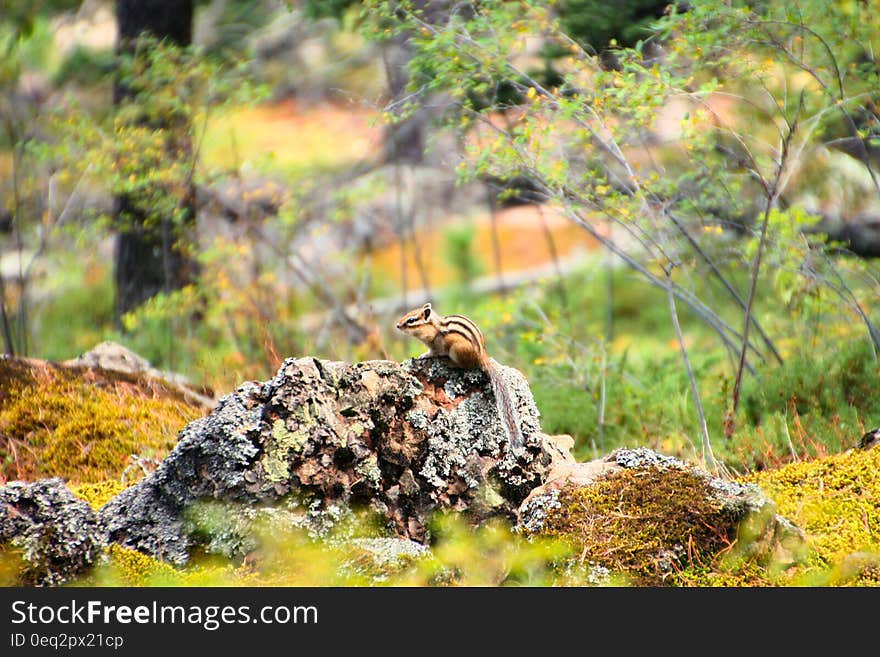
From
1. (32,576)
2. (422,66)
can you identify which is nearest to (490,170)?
(422,66)

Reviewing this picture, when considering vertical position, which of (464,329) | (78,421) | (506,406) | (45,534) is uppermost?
(464,329)

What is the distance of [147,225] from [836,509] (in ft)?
19.7

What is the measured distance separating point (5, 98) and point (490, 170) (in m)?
5.06

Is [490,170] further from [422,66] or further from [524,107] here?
[422,66]

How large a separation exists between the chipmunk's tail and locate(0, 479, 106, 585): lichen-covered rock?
61.9 inches

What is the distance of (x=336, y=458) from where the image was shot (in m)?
3.50

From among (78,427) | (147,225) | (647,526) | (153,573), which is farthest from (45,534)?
(147,225)

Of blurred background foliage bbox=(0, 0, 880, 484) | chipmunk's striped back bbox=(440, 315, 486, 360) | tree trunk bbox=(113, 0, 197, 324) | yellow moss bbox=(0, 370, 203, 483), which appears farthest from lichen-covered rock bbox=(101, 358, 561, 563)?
tree trunk bbox=(113, 0, 197, 324)

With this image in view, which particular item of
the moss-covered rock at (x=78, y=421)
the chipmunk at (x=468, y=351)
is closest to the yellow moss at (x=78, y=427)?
the moss-covered rock at (x=78, y=421)

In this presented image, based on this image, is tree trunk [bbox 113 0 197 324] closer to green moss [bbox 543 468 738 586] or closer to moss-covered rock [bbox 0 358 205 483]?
moss-covered rock [bbox 0 358 205 483]

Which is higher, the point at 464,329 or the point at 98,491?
the point at 464,329

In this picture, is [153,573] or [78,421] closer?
[153,573]

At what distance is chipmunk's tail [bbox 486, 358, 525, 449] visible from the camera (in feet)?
12.4

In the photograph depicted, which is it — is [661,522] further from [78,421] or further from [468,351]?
[78,421]
